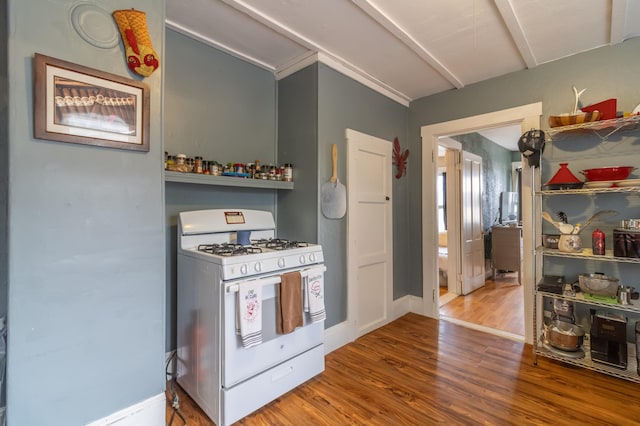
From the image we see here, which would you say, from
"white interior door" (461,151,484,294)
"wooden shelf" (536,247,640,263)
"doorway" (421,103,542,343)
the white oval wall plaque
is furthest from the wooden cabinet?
the white oval wall plaque

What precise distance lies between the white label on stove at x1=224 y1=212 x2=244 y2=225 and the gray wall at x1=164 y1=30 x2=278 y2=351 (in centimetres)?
15

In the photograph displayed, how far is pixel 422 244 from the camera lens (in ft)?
10.5

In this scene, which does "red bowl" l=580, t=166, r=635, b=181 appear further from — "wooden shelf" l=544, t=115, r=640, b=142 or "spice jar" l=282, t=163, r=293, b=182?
"spice jar" l=282, t=163, r=293, b=182

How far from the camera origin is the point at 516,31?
1993mm

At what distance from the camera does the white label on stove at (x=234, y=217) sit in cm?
213

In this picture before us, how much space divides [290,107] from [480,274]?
3749 millimetres

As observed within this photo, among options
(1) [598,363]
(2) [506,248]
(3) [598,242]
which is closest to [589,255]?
A: (3) [598,242]

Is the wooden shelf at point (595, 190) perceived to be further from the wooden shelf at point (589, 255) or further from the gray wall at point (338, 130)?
the gray wall at point (338, 130)

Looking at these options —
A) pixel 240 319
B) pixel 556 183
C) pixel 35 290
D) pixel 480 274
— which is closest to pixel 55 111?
pixel 35 290

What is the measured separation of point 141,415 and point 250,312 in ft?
2.33

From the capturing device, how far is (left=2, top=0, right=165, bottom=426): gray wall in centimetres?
114

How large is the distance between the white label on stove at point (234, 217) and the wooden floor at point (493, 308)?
99.1 inches

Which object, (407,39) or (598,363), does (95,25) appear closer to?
(407,39)

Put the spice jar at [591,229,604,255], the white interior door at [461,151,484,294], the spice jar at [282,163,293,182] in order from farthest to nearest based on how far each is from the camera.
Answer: the white interior door at [461,151,484,294]
the spice jar at [282,163,293,182]
the spice jar at [591,229,604,255]
